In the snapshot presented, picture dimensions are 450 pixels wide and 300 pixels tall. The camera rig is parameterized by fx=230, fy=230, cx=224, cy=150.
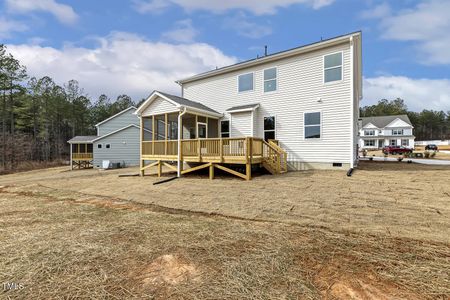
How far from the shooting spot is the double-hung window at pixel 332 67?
10.8 m

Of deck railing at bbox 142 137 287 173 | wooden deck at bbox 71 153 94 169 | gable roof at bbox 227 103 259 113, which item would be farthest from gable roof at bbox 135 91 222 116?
wooden deck at bbox 71 153 94 169

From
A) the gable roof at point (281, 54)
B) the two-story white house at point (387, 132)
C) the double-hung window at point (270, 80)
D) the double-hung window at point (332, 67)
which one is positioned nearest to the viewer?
the gable roof at point (281, 54)

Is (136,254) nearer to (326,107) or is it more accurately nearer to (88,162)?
(326,107)

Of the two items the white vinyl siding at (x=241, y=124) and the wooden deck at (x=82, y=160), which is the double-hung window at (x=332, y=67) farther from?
the wooden deck at (x=82, y=160)

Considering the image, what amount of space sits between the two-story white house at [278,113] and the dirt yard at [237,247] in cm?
426

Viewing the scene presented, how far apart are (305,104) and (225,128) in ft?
15.7

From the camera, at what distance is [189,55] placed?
2658cm

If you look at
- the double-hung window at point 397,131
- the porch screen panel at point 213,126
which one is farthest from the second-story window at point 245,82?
the double-hung window at point 397,131

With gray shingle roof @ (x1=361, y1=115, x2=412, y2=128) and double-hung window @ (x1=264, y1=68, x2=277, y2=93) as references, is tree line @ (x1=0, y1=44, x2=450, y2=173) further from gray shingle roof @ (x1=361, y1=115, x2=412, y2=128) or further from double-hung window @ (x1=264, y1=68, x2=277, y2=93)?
gray shingle roof @ (x1=361, y1=115, x2=412, y2=128)

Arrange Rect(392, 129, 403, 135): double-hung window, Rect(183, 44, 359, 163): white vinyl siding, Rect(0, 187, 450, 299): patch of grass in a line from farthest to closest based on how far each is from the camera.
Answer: Rect(392, 129, 403, 135): double-hung window
Rect(183, 44, 359, 163): white vinyl siding
Rect(0, 187, 450, 299): patch of grass

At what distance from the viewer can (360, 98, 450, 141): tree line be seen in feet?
224

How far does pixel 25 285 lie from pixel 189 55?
27173 mm

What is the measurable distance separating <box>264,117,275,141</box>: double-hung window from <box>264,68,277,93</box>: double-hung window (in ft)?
5.30

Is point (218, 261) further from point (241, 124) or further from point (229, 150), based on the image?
point (241, 124)
